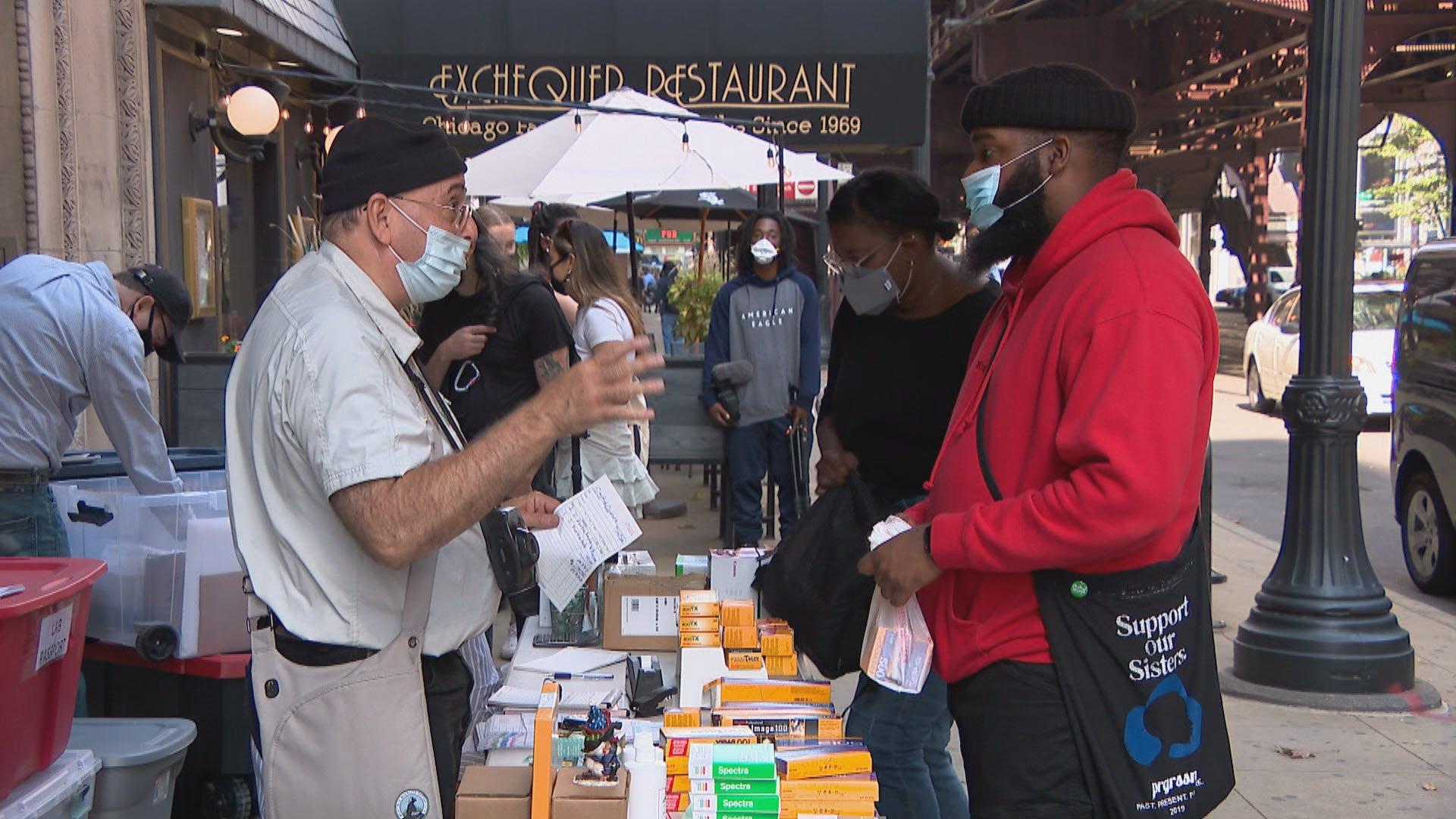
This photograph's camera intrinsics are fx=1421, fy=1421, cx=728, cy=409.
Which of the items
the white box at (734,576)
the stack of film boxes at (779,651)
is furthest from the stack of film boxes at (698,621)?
the white box at (734,576)

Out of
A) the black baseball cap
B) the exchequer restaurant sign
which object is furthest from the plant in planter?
the black baseball cap

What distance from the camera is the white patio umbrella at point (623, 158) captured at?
339 inches

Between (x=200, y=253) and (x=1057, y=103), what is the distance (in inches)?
352

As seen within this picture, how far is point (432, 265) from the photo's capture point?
9.04 feet

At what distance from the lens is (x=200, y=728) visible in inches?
184

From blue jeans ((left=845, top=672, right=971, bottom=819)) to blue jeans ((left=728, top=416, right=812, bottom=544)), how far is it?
16.3ft

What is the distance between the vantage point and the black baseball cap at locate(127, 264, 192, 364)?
17.1 feet

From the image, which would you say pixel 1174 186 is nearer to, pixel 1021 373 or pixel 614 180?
pixel 614 180

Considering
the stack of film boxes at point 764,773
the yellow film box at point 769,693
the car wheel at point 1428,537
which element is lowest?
the car wheel at point 1428,537

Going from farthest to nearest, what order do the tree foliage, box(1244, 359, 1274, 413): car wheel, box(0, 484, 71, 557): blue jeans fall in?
the tree foliage
box(1244, 359, 1274, 413): car wheel
box(0, 484, 71, 557): blue jeans

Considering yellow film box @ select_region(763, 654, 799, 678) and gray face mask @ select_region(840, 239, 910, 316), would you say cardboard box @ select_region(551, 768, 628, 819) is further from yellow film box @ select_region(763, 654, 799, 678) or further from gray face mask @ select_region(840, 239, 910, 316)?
gray face mask @ select_region(840, 239, 910, 316)

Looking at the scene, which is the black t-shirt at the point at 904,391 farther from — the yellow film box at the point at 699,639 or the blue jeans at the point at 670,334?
the blue jeans at the point at 670,334

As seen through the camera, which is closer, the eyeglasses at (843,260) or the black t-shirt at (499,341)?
the eyeglasses at (843,260)

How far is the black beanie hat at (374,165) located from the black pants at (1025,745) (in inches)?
56.3
